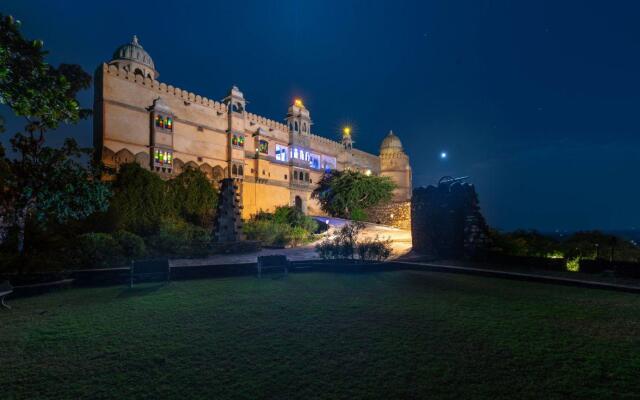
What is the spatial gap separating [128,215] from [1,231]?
6.45 metres

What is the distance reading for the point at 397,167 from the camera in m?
47.3

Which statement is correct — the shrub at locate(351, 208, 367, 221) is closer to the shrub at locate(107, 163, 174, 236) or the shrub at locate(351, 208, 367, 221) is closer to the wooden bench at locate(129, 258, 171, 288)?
the shrub at locate(107, 163, 174, 236)

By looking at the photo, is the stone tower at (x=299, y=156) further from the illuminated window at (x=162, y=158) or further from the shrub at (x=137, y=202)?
the shrub at (x=137, y=202)

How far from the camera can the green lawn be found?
2.72 metres

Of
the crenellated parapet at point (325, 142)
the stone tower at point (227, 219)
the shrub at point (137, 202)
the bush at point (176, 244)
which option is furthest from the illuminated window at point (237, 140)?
the bush at point (176, 244)

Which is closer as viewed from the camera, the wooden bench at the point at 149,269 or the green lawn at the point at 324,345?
the green lawn at the point at 324,345

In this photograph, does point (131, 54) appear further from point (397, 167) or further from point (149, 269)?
point (397, 167)

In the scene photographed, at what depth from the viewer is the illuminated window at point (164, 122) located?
23.6 m

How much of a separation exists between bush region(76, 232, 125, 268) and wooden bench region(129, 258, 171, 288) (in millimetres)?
3019

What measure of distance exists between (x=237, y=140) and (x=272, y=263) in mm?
24012

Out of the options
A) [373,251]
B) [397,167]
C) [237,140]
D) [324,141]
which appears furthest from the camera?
[397,167]

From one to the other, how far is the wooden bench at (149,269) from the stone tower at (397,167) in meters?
42.0

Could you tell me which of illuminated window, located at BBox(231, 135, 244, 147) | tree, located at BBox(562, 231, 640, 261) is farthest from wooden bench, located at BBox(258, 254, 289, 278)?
illuminated window, located at BBox(231, 135, 244, 147)

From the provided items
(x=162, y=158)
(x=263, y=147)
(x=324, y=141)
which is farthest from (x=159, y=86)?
(x=324, y=141)
